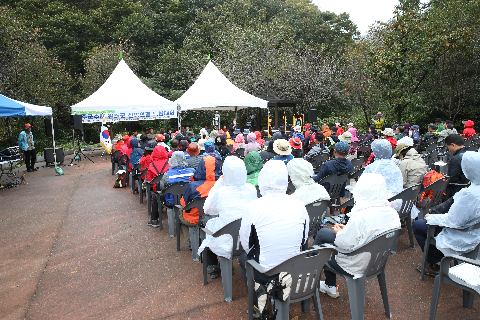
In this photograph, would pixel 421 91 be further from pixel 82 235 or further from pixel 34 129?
pixel 34 129

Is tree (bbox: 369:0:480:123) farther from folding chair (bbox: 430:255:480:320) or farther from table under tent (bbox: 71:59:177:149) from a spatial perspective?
folding chair (bbox: 430:255:480:320)

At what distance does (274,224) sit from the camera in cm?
243

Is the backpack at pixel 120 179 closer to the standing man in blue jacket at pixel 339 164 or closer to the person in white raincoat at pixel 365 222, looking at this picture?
the standing man in blue jacket at pixel 339 164

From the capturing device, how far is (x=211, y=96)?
1147cm

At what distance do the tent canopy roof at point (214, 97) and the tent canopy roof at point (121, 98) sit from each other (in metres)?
0.73

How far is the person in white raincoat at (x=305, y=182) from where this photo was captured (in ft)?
11.6

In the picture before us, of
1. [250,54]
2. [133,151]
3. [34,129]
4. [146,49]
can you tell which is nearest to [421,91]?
[250,54]

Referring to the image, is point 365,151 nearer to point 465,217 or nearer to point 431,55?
point 465,217

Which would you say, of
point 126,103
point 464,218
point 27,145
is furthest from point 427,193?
point 27,145

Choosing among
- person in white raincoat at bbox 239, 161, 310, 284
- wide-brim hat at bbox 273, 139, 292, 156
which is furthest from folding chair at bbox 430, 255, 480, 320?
wide-brim hat at bbox 273, 139, 292, 156

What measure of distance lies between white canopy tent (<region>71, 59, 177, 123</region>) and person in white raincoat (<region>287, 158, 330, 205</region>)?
877 cm

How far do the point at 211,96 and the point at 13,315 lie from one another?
29.8ft

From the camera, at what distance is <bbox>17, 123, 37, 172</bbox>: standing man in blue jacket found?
39.0 ft

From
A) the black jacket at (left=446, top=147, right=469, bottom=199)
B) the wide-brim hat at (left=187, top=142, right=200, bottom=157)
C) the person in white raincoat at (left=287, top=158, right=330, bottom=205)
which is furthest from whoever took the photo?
the wide-brim hat at (left=187, top=142, right=200, bottom=157)
